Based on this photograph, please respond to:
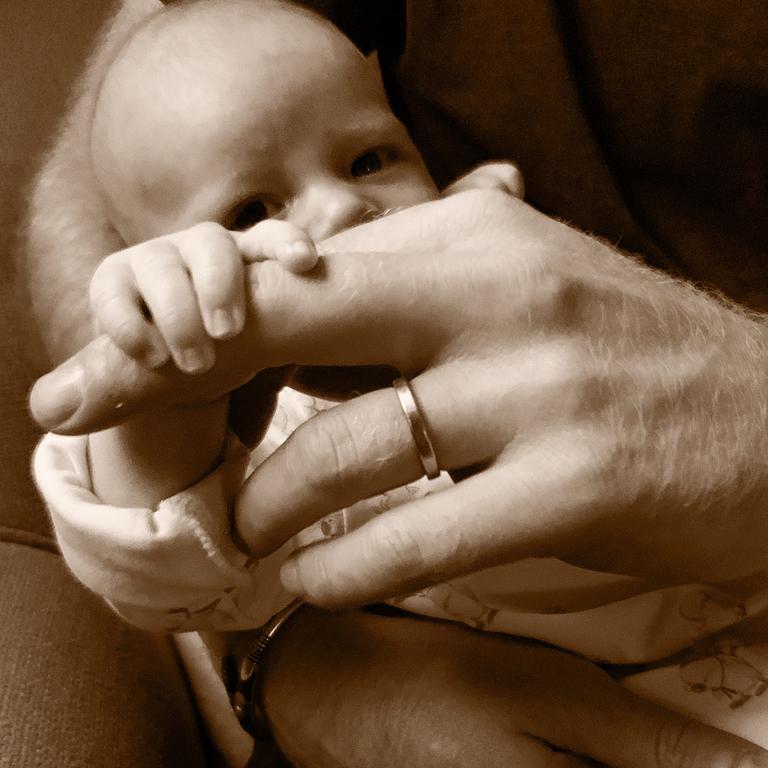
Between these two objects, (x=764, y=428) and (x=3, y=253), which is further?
(x=3, y=253)

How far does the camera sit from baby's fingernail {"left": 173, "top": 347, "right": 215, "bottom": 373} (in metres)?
0.35

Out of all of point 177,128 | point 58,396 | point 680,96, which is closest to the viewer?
point 58,396

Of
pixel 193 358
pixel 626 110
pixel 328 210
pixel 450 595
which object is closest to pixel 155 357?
pixel 193 358

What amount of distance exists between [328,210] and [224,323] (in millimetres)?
252

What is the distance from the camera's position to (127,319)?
35cm

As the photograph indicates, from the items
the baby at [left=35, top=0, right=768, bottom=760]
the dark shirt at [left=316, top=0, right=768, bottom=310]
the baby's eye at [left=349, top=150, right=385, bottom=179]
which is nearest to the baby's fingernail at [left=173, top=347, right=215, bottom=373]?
the baby at [left=35, top=0, right=768, bottom=760]

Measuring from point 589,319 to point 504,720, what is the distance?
34cm

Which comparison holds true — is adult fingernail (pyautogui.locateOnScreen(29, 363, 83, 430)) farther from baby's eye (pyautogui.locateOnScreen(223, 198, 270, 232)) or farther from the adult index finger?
baby's eye (pyautogui.locateOnScreen(223, 198, 270, 232))

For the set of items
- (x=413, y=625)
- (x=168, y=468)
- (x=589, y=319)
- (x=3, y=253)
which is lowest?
(x=413, y=625)

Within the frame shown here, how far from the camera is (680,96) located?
730mm

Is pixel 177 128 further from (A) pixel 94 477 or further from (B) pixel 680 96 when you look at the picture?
(B) pixel 680 96

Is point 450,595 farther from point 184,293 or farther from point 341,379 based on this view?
point 184,293

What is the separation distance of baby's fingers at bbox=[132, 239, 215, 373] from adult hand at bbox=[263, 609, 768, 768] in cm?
39

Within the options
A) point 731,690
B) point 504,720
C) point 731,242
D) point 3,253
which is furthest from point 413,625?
point 3,253
